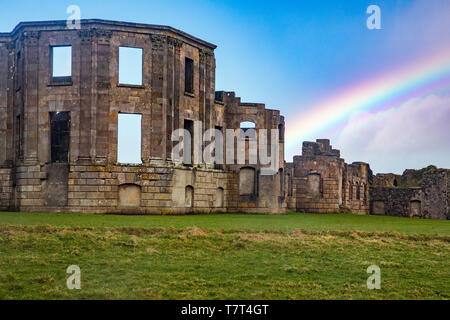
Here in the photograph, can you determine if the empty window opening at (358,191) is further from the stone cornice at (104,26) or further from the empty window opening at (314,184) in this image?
the stone cornice at (104,26)

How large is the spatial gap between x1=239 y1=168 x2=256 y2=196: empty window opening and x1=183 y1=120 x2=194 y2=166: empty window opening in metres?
5.37

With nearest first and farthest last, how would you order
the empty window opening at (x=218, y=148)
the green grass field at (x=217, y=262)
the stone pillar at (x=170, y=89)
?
the green grass field at (x=217, y=262) → the stone pillar at (x=170, y=89) → the empty window opening at (x=218, y=148)

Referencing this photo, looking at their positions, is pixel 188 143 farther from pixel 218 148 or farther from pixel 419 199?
pixel 419 199

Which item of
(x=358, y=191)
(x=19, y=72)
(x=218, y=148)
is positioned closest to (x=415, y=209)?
(x=358, y=191)

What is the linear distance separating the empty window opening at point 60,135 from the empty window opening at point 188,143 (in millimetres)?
7675

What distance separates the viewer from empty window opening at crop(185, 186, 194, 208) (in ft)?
115

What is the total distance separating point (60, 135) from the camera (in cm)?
3797

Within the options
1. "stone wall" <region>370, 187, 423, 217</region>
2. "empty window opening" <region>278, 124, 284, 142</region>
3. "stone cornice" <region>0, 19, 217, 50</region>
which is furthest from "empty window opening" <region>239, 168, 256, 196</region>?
"stone wall" <region>370, 187, 423, 217</region>

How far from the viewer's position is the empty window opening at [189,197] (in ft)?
115

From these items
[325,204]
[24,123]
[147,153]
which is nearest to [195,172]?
[147,153]

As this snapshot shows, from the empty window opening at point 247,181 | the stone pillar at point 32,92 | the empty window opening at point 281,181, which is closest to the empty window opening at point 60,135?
the stone pillar at point 32,92

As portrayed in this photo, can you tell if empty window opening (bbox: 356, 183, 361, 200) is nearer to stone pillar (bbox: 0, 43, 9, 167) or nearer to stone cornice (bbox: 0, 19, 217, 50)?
stone cornice (bbox: 0, 19, 217, 50)
